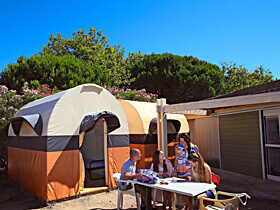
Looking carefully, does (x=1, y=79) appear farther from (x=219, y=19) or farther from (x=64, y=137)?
(x=219, y=19)

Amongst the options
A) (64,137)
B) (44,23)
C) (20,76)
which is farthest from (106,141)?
(20,76)

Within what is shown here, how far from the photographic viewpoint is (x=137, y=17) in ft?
36.7

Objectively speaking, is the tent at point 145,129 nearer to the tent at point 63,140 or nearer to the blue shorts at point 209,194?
the tent at point 63,140

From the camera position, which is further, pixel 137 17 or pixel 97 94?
pixel 137 17

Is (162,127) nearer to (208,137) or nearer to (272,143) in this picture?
(272,143)

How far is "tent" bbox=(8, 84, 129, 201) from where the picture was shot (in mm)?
5738

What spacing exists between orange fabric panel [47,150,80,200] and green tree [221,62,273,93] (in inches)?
802

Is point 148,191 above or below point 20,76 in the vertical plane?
below

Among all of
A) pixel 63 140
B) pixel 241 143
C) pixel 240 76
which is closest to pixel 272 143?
pixel 241 143

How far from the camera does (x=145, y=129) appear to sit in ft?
26.8

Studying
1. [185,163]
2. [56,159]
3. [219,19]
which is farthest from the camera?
[219,19]

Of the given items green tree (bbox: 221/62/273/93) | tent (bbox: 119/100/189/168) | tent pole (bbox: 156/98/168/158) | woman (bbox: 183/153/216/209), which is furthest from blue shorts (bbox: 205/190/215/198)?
green tree (bbox: 221/62/273/93)

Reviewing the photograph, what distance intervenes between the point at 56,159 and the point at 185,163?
308 cm

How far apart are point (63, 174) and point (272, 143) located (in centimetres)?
642
